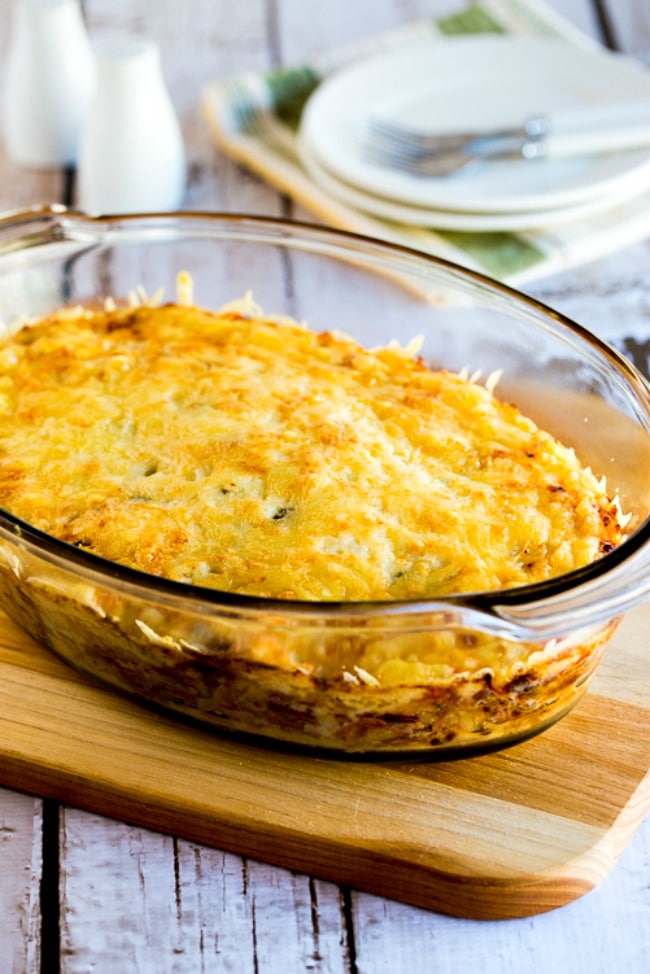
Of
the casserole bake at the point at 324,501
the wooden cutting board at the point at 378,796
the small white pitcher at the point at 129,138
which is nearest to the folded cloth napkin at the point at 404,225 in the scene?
the small white pitcher at the point at 129,138

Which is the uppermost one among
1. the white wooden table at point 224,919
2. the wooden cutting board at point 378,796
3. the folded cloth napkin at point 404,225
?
the folded cloth napkin at point 404,225

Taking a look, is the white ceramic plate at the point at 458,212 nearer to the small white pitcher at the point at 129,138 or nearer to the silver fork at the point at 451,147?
the silver fork at the point at 451,147

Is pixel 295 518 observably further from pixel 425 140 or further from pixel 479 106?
pixel 479 106

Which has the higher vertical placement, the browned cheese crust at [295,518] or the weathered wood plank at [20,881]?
the browned cheese crust at [295,518]

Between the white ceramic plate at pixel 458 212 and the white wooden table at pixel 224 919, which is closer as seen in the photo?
the white wooden table at pixel 224 919

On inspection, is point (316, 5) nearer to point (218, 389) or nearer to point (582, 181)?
point (582, 181)

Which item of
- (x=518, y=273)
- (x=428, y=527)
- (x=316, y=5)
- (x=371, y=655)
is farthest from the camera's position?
(x=316, y=5)

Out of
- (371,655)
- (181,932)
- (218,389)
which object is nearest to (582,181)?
(218,389)
